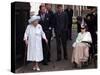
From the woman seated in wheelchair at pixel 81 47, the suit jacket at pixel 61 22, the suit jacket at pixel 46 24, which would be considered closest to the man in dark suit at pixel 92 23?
the woman seated in wheelchair at pixel 81 47

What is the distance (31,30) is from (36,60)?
28 cm

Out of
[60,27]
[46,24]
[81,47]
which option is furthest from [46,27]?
[81,47]

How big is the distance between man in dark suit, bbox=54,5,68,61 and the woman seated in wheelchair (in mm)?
134

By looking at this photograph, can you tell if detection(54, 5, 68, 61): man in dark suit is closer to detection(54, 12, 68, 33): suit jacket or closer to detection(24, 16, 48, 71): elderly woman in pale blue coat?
detection(54, 12, 68, 33): suit jacket

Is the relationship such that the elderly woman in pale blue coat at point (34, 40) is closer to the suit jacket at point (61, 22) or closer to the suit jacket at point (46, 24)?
the suit jacket at point (46, 24)

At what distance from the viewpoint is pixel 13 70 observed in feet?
7.75

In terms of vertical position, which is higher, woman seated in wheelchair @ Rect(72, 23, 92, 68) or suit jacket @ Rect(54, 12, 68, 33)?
suit jacket @ Rect(54, 12, 68, 33)

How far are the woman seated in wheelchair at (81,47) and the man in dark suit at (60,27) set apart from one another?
0.44ft

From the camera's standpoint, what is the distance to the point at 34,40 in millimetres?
2445

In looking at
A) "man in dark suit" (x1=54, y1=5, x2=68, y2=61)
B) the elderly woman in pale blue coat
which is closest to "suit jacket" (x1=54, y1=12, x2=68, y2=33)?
"man in dark suit" (x1=54, y1=5, x2=68, y2=61)

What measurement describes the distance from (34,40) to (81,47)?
486 mm

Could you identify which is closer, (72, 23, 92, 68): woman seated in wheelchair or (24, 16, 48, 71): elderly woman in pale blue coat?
(24, 16, 48, 71): elderly woman in pale blue coat

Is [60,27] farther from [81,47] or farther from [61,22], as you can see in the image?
[81,47]

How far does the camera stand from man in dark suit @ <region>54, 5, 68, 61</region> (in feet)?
8.27
